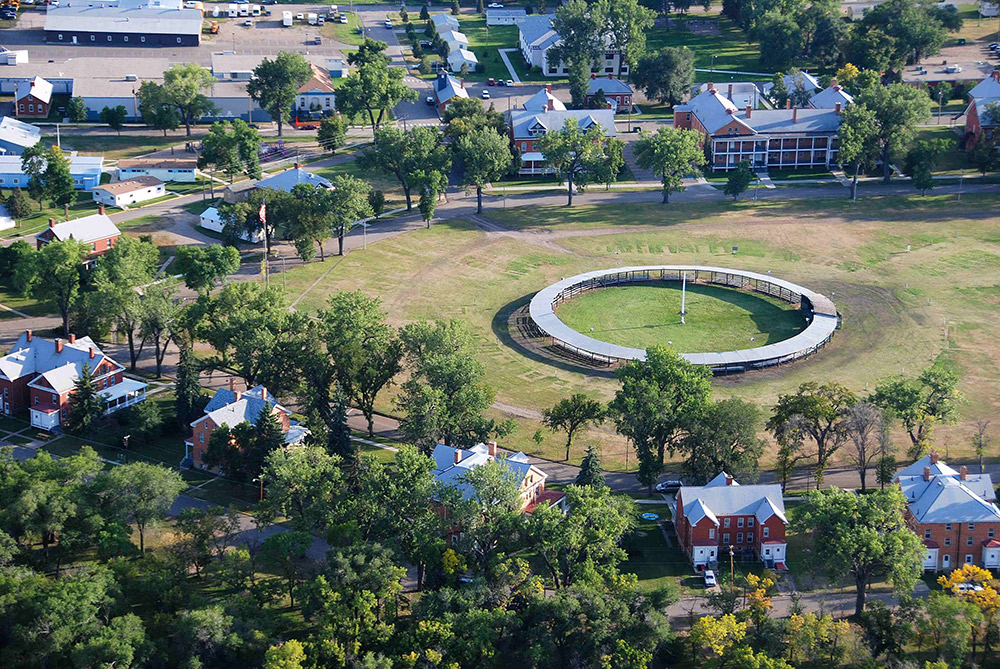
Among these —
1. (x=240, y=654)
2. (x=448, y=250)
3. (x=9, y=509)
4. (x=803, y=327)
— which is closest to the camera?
(x=240, y=654)

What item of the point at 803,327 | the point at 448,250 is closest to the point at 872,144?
the point at 803,327

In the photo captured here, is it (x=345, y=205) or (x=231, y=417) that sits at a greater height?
(x=345, y=205)

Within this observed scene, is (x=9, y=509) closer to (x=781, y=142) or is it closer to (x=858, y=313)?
(x=858, y=313)

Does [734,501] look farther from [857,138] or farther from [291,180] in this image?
[857,138]

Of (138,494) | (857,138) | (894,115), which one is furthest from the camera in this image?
(894,115)

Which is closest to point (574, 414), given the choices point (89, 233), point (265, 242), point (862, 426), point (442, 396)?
point (442, 396)
